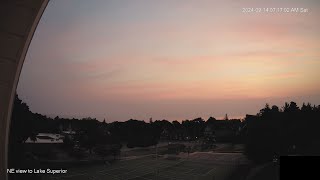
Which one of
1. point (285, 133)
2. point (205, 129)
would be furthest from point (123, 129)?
point (285, 133)

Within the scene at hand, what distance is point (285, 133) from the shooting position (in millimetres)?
1912

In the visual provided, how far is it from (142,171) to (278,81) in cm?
97

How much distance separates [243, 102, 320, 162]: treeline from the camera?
1.90 m

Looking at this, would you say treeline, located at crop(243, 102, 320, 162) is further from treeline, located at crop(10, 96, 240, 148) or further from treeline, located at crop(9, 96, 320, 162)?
treeline, located at crop(10, 96, 240, 148)

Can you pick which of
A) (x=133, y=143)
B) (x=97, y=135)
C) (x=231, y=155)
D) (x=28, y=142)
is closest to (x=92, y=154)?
(x=97, y=135)

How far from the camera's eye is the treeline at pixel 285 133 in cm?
190

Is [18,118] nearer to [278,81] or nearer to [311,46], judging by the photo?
[278,81]
